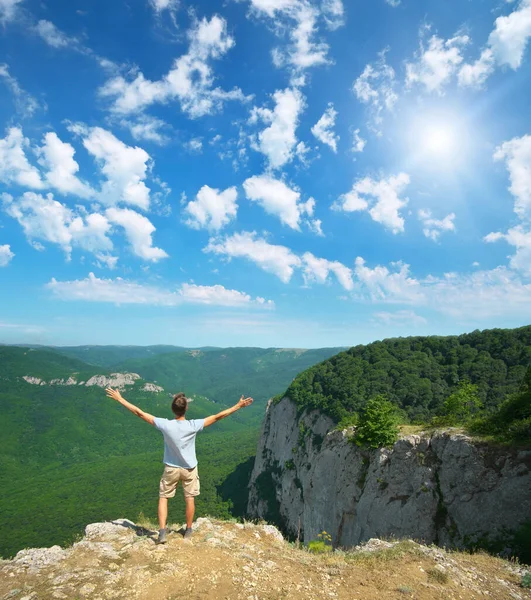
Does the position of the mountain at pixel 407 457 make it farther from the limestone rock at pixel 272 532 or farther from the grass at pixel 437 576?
the limestone rock at pixel 272 532

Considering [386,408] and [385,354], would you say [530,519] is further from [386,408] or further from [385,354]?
[385,354]

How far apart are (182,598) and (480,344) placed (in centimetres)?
6438

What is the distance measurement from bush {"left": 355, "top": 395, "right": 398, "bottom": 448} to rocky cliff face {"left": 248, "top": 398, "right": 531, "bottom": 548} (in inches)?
33.7

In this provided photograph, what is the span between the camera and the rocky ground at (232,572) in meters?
5.95

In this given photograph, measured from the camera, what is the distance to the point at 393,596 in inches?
254

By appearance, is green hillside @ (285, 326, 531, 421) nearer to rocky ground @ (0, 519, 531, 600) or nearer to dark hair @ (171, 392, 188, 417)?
rocky ground @ (0, 519, 531, 600)

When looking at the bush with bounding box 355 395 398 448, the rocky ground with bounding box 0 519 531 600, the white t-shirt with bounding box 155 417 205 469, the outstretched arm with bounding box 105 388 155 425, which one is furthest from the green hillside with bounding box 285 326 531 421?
Answer: the outstretched arm with bounding box 105 388 155 425

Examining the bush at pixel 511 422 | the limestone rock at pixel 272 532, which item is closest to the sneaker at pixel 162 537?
the limestone rock at pixel 272 532

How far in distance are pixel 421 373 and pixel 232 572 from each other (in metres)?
57.0

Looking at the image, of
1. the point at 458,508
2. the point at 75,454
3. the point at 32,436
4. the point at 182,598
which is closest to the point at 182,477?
the point at 182,598

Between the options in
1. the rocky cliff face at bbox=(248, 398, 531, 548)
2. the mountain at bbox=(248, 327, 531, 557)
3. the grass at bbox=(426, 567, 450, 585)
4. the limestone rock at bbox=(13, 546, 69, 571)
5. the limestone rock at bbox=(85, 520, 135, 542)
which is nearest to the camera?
the limestone rock at bbox=(13, 546, 69, 571)

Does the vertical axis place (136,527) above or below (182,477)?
below

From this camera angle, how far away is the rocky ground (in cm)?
595

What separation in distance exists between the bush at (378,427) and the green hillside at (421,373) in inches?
853
